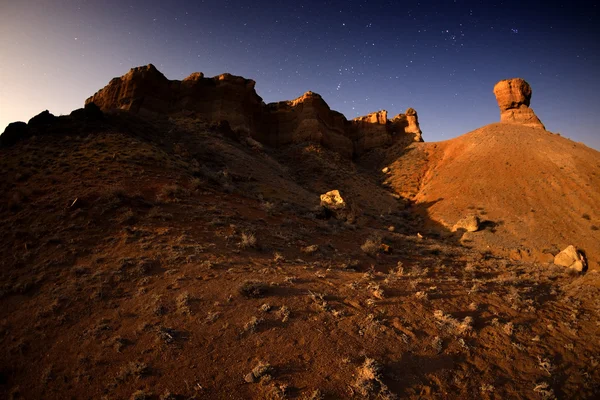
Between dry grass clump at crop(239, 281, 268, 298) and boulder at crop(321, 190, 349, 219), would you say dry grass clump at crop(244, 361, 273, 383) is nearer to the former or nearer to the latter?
dry grass clump at crop(239, 281, 268, 298)

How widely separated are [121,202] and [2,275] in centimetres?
442

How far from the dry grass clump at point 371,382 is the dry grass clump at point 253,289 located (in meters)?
3.01

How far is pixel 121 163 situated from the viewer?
15.6 meters

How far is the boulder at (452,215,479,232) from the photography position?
74.2 ft

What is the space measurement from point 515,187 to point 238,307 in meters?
33.0

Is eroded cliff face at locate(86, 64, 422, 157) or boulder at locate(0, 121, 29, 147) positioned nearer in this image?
boulder at locate(0, 121, 29, 147)

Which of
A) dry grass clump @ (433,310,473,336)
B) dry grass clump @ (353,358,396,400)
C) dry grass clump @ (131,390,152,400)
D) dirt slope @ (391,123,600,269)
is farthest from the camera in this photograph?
dirt slope @ (391,123,600,269)

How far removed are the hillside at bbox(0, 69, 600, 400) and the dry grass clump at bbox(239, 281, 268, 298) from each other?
40 millimetres

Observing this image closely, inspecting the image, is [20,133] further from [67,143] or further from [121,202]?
[121,202]

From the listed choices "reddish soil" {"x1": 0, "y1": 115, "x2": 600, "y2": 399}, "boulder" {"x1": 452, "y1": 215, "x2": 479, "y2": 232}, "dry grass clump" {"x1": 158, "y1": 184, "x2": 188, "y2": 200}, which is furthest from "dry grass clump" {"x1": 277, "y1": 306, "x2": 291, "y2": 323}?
"boulder" {"x1": 452, "y1": 215, "x2": 479, "y2": 232}

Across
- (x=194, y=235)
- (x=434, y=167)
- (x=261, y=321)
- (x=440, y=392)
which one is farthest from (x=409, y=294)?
(x=434, y=167)

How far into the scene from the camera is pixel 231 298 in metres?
6.68

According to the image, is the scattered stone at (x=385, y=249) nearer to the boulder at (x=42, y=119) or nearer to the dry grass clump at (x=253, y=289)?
the dry grass clump at (x=253, y=289)

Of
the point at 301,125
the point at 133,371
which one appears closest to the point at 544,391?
the point at 133,371
